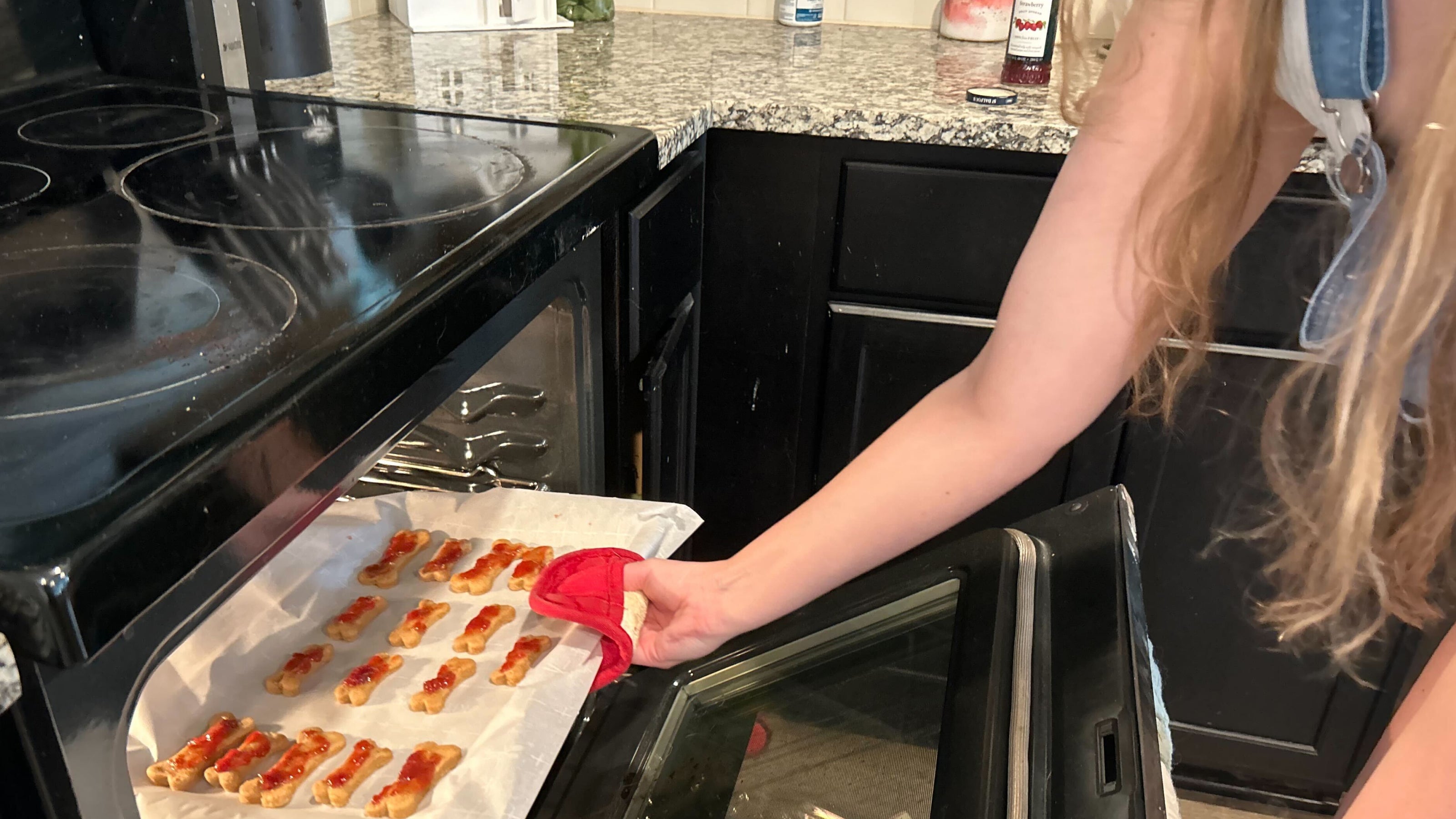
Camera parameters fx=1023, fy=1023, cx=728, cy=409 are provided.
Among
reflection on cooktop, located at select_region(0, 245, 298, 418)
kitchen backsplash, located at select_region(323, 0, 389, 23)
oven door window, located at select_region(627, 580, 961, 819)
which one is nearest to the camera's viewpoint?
reflection on cooktop, located at select_region(0, 245, 298, 418)

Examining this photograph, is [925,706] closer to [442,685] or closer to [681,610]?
[681,610]

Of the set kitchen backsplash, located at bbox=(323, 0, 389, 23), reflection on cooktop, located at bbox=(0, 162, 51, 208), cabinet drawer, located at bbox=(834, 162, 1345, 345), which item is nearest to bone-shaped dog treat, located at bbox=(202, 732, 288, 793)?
reflection on cooktop, located at bbox=(0, 162, 51, 208)

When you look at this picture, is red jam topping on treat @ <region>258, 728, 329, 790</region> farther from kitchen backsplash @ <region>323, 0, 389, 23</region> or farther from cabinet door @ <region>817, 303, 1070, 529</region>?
kitchen backsplash @ <region>323, 0, 389, 23</region>

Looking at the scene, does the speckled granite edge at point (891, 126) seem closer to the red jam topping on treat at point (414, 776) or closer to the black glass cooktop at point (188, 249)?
the black glass cooktop at point (188, 249)

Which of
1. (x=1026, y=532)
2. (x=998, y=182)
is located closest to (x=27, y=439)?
(x=1026, y=532)

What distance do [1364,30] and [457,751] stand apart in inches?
25.8

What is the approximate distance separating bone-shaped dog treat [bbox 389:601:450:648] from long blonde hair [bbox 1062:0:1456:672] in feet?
1.85

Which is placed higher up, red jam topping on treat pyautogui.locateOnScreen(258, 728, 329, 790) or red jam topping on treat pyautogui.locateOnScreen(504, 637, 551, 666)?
red jam topping on treat pyautogui.locateOnScreen(504, 637, 551, 666)

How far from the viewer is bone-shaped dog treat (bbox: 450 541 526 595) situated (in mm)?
847

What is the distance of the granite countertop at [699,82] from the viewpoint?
3.62 feet

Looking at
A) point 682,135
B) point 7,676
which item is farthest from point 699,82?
point 7,676

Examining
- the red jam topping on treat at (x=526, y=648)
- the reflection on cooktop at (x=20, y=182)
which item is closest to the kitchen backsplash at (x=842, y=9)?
Result: the reflection on cooktop at (x=20, y=182)

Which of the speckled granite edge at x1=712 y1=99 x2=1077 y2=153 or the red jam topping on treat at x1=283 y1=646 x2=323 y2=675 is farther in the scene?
the speckled granite edge at x1=712 y1=99 x2=1077 y2=153

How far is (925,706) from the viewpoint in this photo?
1.91 ft
